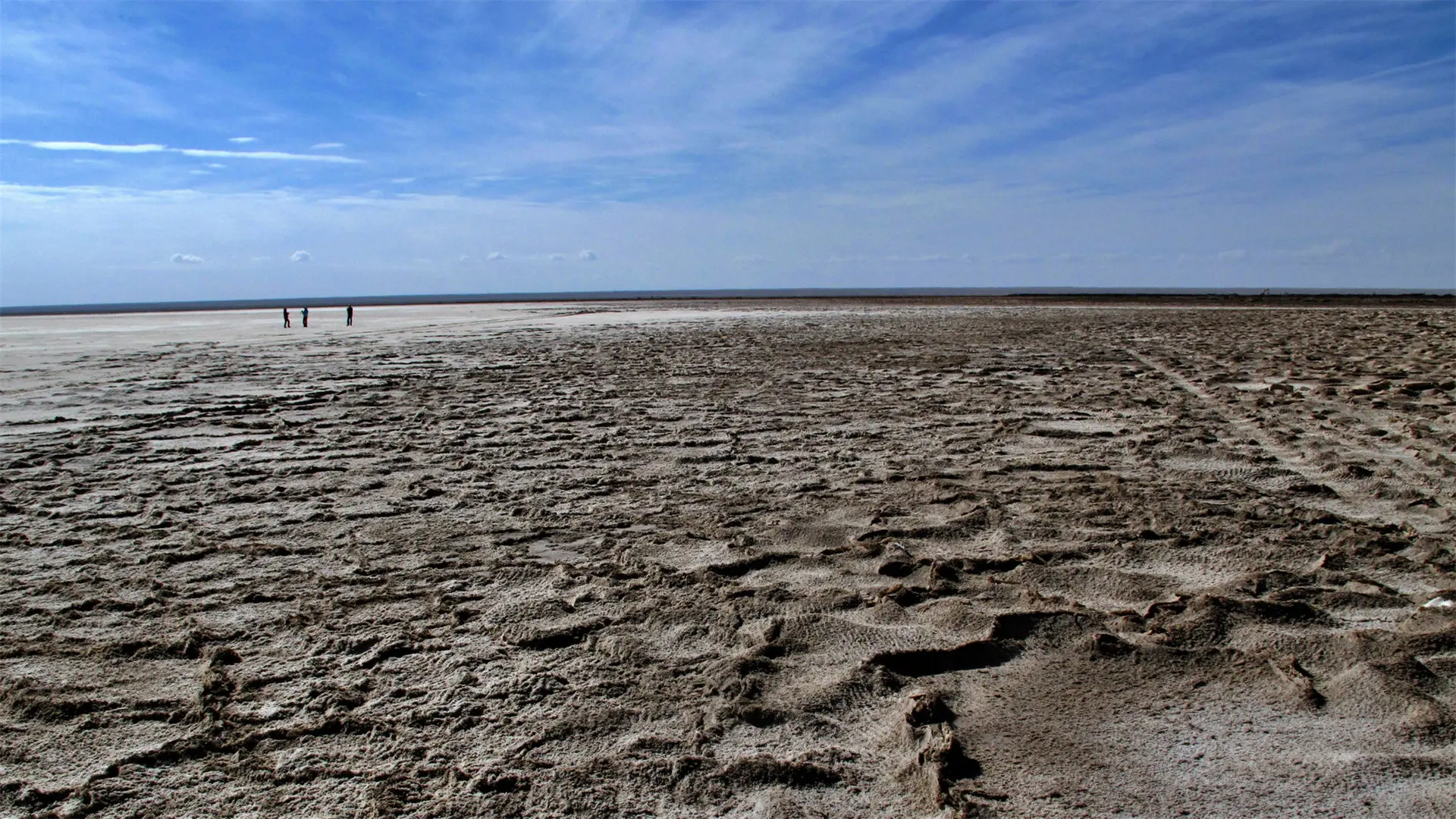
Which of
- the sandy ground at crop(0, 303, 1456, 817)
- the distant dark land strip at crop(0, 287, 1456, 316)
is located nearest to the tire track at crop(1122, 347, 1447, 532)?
the sandy ground at crop(0, 303, 1456, 817)

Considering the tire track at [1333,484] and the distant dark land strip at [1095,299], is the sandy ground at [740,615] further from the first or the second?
the distant dark land strip at [1095,299]

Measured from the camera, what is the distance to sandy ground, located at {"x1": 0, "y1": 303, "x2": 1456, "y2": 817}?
230 cm

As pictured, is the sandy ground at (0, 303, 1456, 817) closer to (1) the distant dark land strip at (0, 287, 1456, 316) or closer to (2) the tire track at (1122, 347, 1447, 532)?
(2) the tire track at (1122, 347, 1447, 532)

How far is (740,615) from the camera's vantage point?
334cm

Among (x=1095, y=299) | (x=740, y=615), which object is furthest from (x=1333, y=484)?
(x=1095, y=299)

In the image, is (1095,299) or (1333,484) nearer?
(1333,484)

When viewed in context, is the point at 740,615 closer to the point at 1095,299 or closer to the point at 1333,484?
the point at 1333,484

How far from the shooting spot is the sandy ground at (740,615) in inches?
90.4

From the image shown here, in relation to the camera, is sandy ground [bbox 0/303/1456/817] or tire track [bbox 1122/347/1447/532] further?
tire track [bbox 1122/347/1447/532]

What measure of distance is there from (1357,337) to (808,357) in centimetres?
947

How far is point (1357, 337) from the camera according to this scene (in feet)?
49.9

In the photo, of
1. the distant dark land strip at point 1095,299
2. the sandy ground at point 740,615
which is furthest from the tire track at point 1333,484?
the distant dark land strip at point 1095,299

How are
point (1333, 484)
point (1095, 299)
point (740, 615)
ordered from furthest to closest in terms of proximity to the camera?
1. point (1095, 299)
2. point (1333, 484)
3. point (740, 615)

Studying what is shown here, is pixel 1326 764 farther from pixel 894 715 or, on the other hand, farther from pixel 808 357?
pixel 808 357
